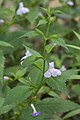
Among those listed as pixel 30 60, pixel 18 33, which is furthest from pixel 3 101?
pixel 18 33

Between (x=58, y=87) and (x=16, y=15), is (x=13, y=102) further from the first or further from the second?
(x=16, y=15)

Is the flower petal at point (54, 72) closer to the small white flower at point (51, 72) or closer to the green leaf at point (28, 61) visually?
the small white flower at point (51, 72)

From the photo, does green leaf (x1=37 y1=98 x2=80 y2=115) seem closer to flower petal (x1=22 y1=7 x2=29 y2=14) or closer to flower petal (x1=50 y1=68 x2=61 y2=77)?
flower petal (x1=50 y1=68 x2=61 y2=77)

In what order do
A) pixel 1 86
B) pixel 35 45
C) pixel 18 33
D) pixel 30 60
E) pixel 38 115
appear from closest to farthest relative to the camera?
1. pixel 30 60
2. pixel 38 115
3. pixel 1 86
4. pixel 18 33
5. pixel 35 45

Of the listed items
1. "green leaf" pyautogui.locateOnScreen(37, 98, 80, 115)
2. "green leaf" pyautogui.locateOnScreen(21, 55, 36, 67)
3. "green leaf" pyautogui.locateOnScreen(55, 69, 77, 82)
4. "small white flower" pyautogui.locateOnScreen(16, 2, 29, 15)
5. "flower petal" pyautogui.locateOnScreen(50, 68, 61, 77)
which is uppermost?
"green leaf" pyautogui.locateOnScreen(21, 55, 36, 67)

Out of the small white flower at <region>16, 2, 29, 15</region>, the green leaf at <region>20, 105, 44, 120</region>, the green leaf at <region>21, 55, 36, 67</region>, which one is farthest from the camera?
the small white flower at <region>16, 2, 29, 15</region>

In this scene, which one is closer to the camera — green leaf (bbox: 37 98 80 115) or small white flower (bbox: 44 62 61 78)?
small white flower (bbox: 44 62 61 78)

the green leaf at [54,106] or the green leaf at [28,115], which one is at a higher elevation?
the green leaf at [28,115]

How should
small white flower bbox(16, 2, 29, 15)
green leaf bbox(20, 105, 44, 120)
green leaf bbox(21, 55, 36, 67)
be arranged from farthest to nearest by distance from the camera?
small white flower bbox(16, 2, 29, 15)
green leaf bbox(20, 105, 44, 120)
green leaf bbox(21, 55, 36, 67)

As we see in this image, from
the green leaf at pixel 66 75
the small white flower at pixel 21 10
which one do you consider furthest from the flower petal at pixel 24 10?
the green leaf at pixel 66 75

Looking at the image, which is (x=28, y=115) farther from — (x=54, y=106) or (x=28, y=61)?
(x=28, y=61)

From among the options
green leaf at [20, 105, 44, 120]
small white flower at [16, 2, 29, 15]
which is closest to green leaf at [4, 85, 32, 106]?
green leaf at [20, 105, 44, 120]
